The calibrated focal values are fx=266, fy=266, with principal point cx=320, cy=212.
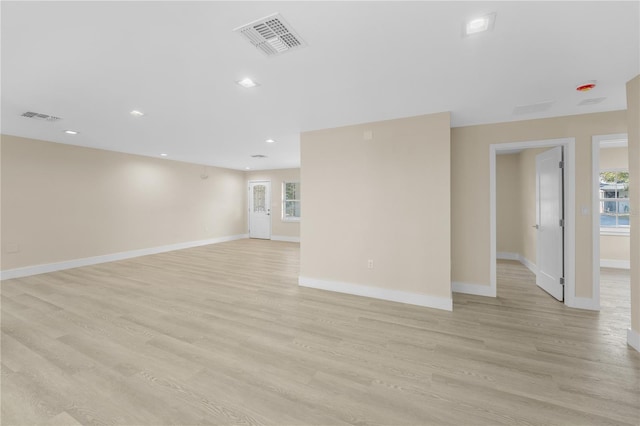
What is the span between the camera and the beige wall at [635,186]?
7.97 ft

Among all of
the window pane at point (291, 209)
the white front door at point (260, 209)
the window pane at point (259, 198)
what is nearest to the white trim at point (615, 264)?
the window pane at point (291, 209)

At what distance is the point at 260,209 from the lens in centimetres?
980

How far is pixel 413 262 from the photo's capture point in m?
3.51

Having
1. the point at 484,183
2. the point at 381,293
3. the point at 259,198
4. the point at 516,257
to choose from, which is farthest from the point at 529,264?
the point at 259,198

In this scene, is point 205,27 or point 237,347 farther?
point 237,347

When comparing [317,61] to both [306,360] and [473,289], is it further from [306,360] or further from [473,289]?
[473,289]

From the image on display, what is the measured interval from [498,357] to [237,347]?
229 cm

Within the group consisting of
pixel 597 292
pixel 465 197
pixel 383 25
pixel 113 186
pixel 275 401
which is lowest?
pixel 275 401

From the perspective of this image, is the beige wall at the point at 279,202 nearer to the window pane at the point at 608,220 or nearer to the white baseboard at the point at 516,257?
the white baseboard at the point at 516,257

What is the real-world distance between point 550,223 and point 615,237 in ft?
9.89

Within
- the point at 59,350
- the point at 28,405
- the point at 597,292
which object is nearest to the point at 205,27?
the point at 28,405

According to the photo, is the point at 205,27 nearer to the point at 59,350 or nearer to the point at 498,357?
the point at 59,350

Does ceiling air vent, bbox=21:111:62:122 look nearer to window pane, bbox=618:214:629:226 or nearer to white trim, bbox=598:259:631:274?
white trim, bbox=598:259:631:274

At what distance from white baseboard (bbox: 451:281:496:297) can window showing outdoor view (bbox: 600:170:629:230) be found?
403cm
